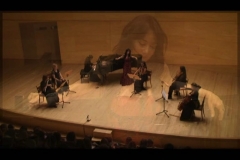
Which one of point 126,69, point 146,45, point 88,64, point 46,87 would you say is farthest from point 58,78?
point 146,45

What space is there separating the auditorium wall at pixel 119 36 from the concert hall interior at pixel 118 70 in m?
0.02

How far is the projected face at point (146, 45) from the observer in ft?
25.9

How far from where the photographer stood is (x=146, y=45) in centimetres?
823

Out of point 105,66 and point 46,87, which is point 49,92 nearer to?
point 46,87

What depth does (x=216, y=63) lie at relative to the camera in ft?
26.4

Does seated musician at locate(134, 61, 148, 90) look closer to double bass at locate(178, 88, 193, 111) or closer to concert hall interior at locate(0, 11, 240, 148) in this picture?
concert hall interior at locate(0, 11, 240, 148)

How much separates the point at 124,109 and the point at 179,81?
1.35 metres

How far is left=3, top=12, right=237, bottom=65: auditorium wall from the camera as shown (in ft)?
25.4

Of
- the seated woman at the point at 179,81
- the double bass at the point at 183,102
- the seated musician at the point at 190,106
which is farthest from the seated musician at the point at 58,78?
the seated musician at the point at 190,106

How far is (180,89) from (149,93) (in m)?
0.71

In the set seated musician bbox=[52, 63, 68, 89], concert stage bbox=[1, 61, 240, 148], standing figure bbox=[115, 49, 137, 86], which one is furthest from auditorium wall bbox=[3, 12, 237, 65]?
seated musician bbox=[52, 63, 68, 89]

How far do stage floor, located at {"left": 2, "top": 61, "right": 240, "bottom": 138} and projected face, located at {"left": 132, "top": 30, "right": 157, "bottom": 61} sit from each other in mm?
257

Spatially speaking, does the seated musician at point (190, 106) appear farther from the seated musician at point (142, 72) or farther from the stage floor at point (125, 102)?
the seated musician at point (142, 72)

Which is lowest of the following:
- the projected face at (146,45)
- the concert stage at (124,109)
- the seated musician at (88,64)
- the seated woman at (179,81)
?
the concert stage at (124,109)
